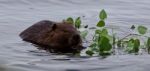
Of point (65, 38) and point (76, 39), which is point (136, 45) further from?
point (65, 38)

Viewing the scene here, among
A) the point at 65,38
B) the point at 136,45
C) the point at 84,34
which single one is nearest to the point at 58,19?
the point at 84,34

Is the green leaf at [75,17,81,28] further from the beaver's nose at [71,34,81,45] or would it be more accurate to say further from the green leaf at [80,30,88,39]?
the beaver's nose at [71,34,81,45]

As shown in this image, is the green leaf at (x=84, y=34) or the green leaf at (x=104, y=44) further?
the green leaf at (x=84, y=34)

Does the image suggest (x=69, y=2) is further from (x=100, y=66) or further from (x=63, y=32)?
(x=100, y=66)

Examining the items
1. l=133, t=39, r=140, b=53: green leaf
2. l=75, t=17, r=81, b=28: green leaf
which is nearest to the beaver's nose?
l=75, t=17, r=81, b=28: green leaf

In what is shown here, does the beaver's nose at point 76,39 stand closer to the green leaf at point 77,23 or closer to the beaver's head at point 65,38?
the beaver's head at point 65,38

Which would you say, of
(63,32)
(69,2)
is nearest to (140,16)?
(69,2)

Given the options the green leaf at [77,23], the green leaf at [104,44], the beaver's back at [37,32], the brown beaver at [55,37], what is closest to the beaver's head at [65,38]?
the brown beaver at [55,37]
